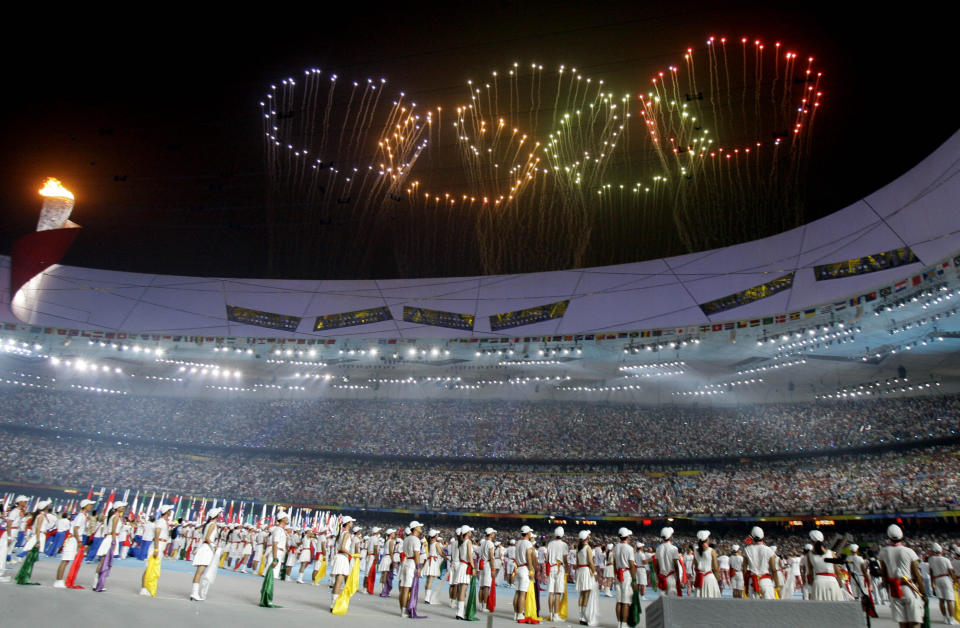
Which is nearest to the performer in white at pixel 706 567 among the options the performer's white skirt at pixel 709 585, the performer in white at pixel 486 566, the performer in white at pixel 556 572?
the performer's white skirt at pixel 709 585

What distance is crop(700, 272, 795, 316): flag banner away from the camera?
79.2 ft

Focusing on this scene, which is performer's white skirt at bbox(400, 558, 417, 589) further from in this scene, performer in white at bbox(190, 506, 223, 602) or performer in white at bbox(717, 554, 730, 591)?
performer in white at bbox(717, 554, 730, 591)

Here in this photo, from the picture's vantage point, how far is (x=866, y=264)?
2197cm

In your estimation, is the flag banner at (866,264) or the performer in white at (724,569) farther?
the flag banner at (866,264)

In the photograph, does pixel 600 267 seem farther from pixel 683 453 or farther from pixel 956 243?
pixel 956 243

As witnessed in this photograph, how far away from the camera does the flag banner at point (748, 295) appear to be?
2412 cm

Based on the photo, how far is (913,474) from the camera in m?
23.9

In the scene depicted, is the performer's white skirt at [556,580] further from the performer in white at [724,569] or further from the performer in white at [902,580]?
the performer in white at [724,569]

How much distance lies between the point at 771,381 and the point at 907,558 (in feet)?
81.0

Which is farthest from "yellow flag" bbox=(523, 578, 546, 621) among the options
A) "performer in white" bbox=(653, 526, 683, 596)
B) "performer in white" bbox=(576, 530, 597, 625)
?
"performer in white" bbox=(653, 526, 683, 596)

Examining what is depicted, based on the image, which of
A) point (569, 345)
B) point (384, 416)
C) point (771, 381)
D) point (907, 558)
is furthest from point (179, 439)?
point (907, 558)

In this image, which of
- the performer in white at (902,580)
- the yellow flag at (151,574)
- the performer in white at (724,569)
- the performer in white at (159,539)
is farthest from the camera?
the performer in white at (724,569)

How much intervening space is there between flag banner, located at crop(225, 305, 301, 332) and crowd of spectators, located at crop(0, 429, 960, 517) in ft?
29.4

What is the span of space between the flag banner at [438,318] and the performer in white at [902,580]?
76.2ft
